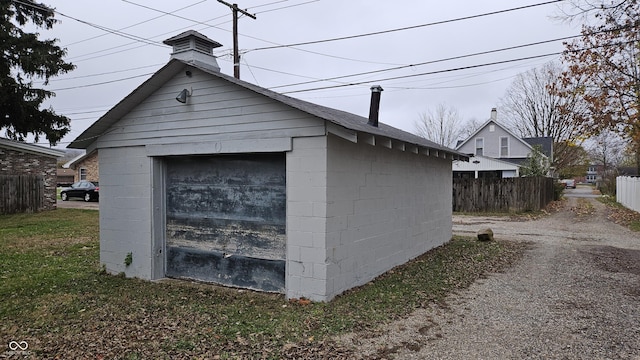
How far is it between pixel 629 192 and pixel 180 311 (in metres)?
23.3

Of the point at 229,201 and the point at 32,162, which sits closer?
the point at 229,201

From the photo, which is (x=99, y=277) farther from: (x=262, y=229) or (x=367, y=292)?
(x=367, y=292)

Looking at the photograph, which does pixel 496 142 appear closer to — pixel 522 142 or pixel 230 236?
pixel 522 142

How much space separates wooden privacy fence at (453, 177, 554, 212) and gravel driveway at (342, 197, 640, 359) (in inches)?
406

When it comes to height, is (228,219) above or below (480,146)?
below

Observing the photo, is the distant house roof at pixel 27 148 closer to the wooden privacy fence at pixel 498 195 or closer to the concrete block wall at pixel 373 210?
the concrete block wall at pixel 373 210

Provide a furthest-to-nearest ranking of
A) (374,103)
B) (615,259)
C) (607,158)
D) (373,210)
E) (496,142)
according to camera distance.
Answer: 1. (607,158)
2. (496,142)
3. (615,259)
4. (374,103)
5. (373,210)

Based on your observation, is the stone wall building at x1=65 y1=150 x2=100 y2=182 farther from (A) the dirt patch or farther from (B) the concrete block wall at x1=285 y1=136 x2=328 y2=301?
(A) the dirt patch

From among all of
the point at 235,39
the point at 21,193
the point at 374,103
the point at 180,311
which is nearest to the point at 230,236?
the point at 180,311

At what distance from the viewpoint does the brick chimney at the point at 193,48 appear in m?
6.76

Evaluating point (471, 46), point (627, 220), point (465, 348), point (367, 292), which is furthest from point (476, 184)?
point (465, 348)

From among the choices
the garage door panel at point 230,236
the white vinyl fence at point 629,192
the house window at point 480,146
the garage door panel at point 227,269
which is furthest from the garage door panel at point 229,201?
the house window at point 480,146

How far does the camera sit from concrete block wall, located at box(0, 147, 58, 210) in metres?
17.5

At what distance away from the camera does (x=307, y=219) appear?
18.2ft
